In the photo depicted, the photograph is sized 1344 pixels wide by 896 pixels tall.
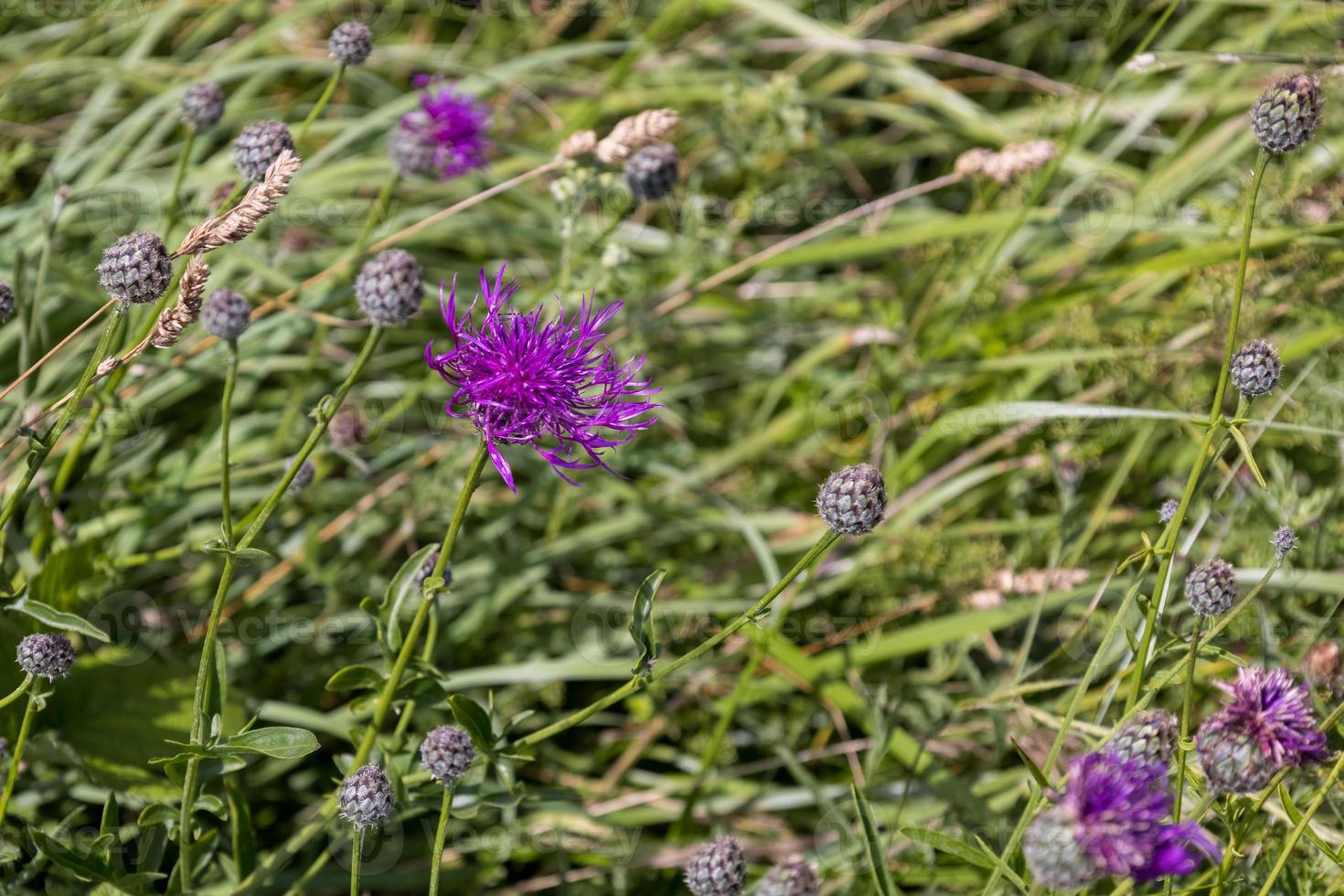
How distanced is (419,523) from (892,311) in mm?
1465

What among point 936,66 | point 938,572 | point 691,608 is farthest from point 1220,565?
point 936,66

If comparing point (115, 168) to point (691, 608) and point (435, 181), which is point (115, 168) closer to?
point (435, 181)

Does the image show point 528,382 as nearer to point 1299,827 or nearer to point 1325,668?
point 1299,827

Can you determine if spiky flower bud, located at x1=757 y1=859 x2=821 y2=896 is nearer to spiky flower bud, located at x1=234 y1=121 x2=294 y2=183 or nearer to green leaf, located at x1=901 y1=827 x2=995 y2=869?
green leaf, located at x1=901 y1=827 x2=995 y2=869

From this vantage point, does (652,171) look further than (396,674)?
Yes

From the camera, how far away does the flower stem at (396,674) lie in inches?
59.7

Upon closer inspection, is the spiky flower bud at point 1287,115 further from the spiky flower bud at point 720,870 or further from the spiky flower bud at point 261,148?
the spiky flower bud at point 261,148

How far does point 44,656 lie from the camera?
5.51 ft

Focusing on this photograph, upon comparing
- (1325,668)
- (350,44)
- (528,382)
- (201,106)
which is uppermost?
(350,44)

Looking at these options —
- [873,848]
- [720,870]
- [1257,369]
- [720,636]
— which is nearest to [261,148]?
[720,636]

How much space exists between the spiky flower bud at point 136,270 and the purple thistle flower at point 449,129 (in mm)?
1158

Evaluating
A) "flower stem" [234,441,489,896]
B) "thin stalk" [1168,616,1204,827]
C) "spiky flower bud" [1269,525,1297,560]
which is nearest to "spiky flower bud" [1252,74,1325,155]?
"spiky flower bud" [1269,525,1297,560]

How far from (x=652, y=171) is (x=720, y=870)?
1.51 m

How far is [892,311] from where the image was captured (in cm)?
323
